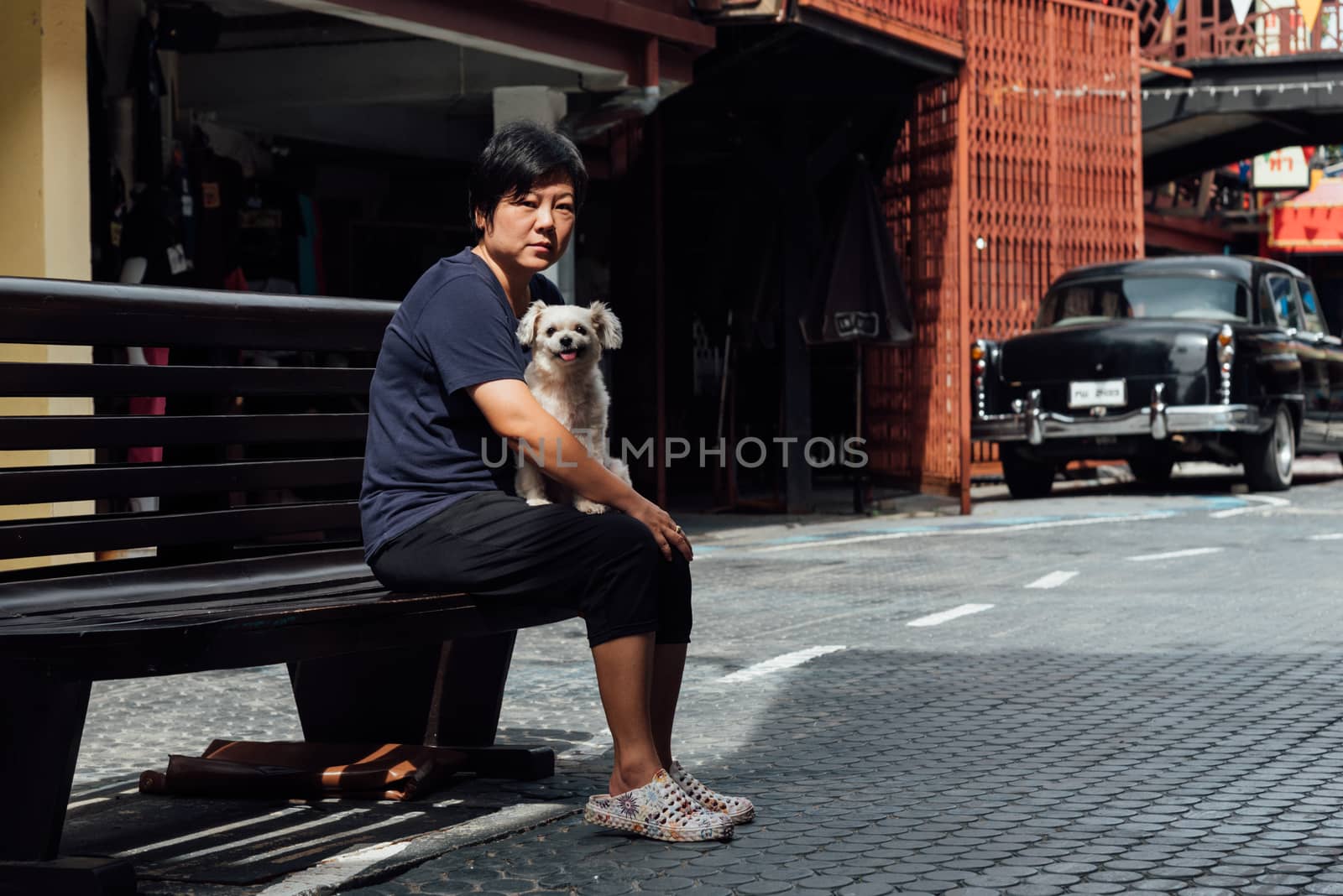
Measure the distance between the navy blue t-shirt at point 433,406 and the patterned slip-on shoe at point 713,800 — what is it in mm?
770

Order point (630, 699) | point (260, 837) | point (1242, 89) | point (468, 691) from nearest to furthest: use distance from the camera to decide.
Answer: point (630, 699)
point (260, 837)
point (468, 691)
point (1242, 89)

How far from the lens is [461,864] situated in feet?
12.4

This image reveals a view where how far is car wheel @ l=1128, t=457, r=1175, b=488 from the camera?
1752 centimetres

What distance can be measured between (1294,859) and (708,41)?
9.43 meters

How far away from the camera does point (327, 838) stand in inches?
161

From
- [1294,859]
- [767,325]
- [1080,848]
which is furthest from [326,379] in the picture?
[767,325]

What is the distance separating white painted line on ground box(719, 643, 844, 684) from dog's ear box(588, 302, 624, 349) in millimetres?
1748

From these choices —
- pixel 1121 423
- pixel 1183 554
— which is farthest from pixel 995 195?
pixel 1183 554

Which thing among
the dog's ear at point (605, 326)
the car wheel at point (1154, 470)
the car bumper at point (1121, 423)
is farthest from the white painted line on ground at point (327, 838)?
the car wheel at point (1154, 470)

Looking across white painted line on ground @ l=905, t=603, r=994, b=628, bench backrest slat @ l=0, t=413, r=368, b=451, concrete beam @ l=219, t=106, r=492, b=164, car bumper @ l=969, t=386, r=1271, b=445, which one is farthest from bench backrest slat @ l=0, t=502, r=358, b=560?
car bumper @ l=969, t=386, r=1271, b=445

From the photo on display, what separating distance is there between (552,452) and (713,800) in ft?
2.76

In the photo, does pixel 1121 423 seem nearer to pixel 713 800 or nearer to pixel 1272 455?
pixel 1272 455

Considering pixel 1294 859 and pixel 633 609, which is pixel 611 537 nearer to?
pixel 633 609

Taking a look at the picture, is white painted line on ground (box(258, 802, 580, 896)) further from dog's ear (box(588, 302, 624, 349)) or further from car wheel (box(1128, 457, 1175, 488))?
car wheel (box(1128, 457, 1175, 488))
